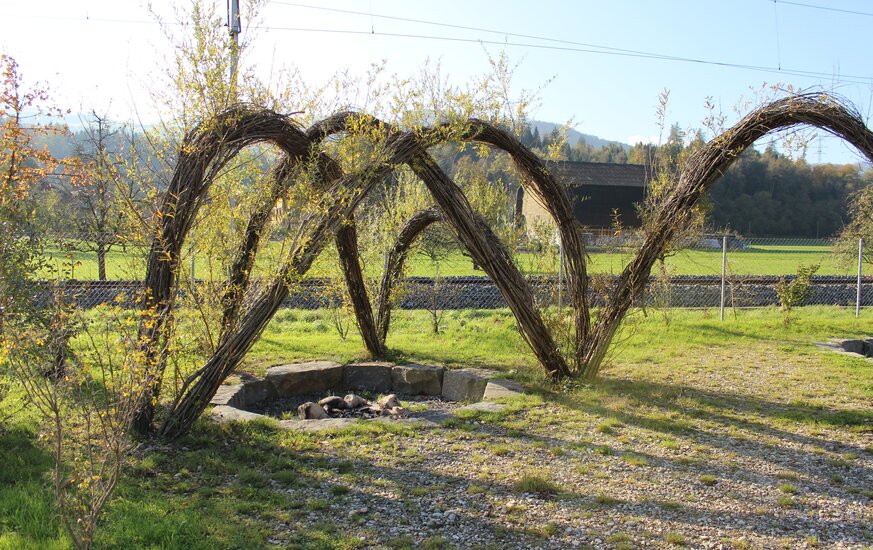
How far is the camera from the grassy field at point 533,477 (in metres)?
3.51

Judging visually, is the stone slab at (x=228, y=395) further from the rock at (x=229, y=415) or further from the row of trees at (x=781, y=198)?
the row of trees at (x=781, y=198)

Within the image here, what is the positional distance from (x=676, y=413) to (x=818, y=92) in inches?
116

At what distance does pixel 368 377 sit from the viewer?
7.75 meters

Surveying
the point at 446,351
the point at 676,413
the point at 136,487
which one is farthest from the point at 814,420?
the point at 136,487

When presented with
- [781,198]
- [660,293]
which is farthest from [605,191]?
[660,293]

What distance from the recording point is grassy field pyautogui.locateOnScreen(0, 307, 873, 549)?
3508 millimetres

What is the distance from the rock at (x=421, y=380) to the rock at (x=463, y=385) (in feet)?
0.30


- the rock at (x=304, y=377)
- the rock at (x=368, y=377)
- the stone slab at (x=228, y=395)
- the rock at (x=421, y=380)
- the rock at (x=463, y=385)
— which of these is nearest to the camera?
the stone slab at (x=228, y=395)

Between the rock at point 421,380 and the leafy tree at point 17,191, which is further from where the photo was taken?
the rock at point 421,380

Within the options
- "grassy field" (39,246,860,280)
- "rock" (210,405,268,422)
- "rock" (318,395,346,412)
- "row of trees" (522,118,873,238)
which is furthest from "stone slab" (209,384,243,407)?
"row of trees" (522,118,873,238)

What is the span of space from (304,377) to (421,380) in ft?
4.22

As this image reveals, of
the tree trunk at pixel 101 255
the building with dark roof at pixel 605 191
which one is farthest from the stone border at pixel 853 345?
the building with dark roof at pixel 605 191

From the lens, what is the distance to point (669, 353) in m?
8.97

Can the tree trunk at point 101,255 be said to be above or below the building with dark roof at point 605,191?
below
